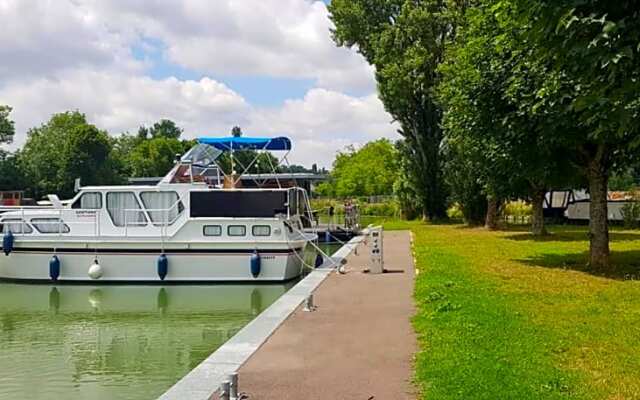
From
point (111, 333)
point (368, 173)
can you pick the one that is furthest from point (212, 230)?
point (368, 173)

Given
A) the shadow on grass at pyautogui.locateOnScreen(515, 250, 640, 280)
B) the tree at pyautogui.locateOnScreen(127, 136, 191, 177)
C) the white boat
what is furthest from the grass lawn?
the tree at pyautogui.locateOnScreen(127, 136, 191, 177)

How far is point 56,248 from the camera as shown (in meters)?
20.9

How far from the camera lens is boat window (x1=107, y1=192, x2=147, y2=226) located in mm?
20859

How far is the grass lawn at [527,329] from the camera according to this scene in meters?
7.07

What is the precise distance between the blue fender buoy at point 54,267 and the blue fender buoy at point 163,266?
3123 mm

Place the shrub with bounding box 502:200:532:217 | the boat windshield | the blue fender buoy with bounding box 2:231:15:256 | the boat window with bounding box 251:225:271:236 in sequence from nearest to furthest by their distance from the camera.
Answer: the boat window with bounding box 251:225:271:236 < the blue fender buoy with bounding box 2:231:15:256 < the boat windshield < the shrub with bounding box 502:200:532:217

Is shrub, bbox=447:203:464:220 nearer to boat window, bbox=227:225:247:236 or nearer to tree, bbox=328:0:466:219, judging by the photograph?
tree, bbox=328:0:466:219

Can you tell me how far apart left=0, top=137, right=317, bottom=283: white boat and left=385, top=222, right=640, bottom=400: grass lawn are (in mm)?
4354

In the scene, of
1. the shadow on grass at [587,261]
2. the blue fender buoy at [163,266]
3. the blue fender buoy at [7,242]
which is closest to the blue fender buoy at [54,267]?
the blue fender buoy at [7,242]

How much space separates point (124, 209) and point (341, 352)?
44.3ft

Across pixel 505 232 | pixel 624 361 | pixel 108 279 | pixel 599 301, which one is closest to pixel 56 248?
pixel 108 279

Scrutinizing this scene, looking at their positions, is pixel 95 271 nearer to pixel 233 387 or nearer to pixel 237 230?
pixel 237 230

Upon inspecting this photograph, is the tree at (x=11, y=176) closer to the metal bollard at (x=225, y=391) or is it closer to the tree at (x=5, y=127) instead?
the tree at (x=5, y=127)

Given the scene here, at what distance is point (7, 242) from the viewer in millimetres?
20844
